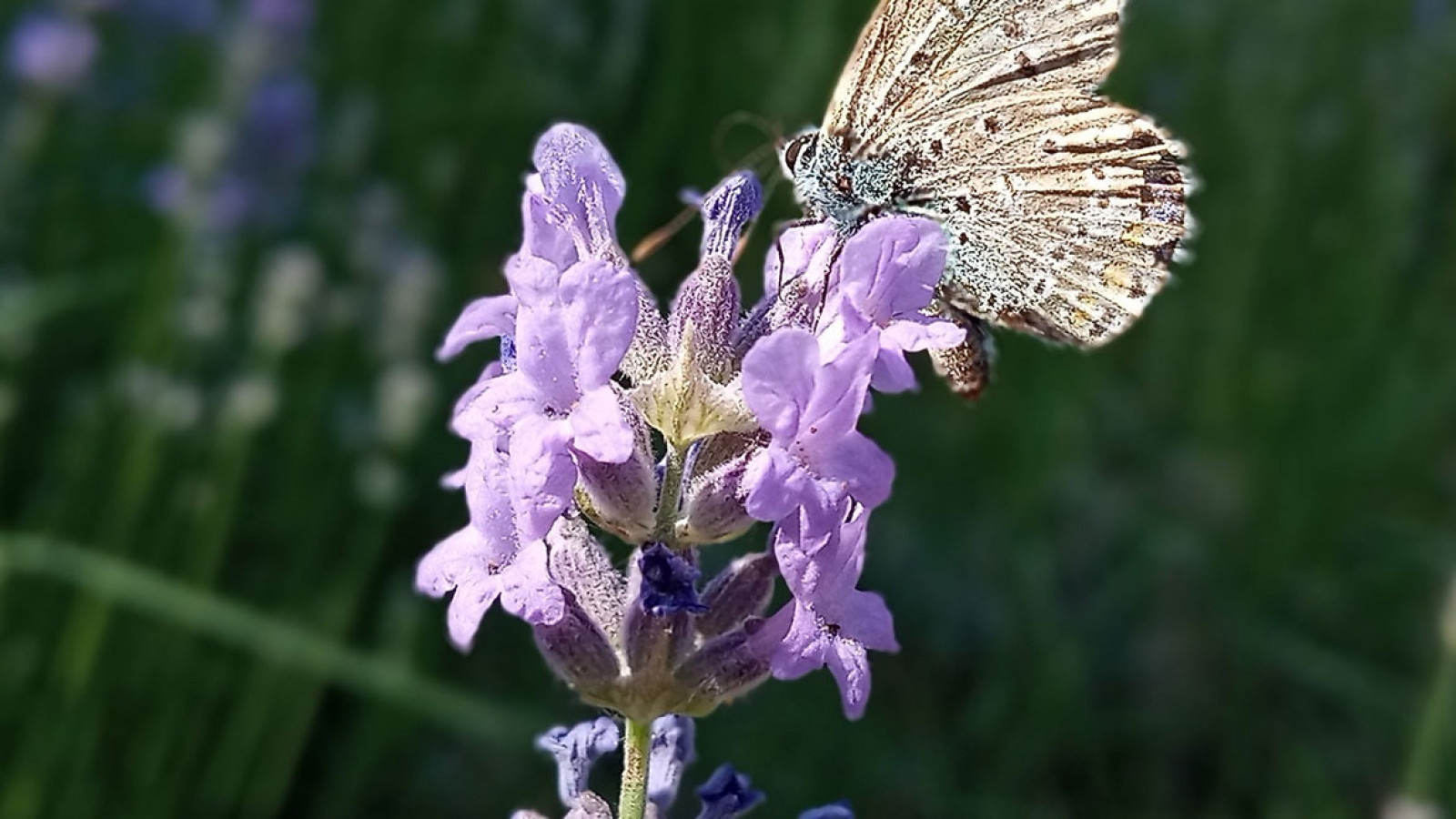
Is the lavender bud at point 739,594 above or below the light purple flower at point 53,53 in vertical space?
below

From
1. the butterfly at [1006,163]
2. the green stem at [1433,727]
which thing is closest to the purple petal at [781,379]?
the butterfly at [1006,163]

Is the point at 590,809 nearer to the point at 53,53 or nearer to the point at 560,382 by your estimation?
the point at 560,382

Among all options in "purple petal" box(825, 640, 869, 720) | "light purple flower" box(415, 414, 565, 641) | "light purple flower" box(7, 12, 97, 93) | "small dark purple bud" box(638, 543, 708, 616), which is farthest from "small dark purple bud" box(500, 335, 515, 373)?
"light purple flower" box(7, 12, 97, 93)

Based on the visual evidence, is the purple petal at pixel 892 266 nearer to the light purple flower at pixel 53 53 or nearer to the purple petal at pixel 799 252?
the purple petal at pixel 799 252

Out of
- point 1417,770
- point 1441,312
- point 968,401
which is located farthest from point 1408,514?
point 968,401

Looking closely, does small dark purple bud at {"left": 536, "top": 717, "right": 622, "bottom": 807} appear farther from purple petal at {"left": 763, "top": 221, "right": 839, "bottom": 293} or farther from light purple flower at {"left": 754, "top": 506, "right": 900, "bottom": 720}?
purple petal at {"left": 763, "top": 221, "right": 839, "bottom": 293}

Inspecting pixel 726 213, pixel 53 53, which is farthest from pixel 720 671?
pixel 53 53
